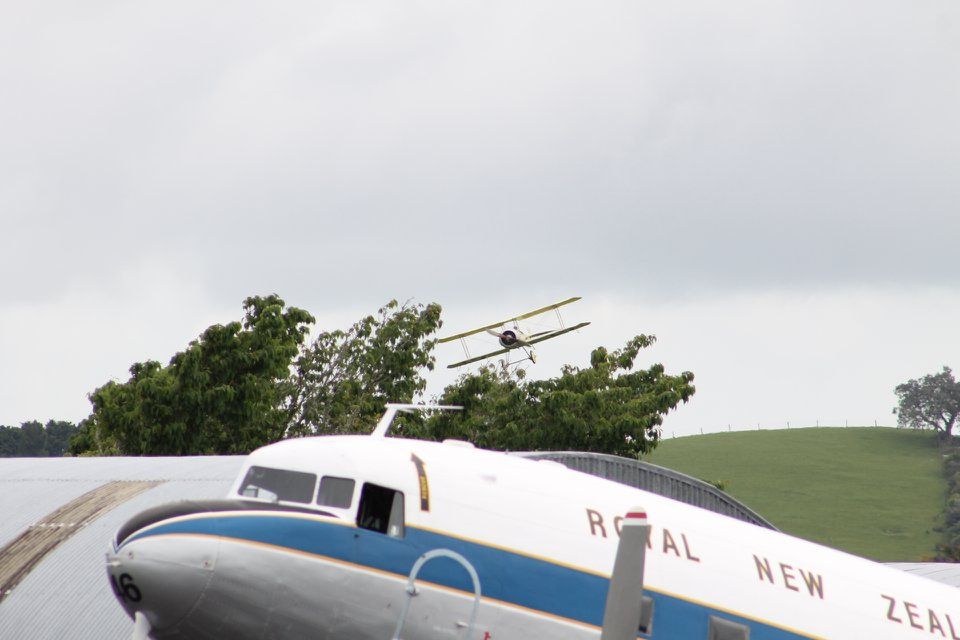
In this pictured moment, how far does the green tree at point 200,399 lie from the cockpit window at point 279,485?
3957 centimetres

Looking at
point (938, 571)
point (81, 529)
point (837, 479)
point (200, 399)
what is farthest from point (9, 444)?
point (81, 529)

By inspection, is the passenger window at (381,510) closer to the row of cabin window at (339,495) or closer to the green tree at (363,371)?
the row of cabin window at (339,495)

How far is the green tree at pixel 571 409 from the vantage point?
62.9 metres

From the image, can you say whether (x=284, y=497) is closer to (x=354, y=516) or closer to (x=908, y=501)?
(x=354, y=516)

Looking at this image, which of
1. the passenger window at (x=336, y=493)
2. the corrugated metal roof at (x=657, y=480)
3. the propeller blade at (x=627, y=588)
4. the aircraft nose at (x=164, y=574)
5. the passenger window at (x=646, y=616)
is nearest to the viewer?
the aircraft nose at (x=164, y=574)

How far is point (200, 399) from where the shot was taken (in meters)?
56.0

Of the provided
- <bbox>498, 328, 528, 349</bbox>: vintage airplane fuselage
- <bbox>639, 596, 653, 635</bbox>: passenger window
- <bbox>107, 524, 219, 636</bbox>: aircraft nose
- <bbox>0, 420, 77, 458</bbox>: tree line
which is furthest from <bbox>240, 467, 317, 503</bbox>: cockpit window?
<bbox>0, 420, 77, 458</bbox>: tree line

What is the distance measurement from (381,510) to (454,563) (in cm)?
117

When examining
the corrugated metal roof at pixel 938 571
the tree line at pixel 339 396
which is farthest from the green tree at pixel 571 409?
the corrugated metal roof at pixel 938 571

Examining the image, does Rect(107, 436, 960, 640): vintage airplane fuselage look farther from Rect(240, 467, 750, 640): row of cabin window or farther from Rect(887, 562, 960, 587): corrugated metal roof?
Rect(887, 562, 960, 587): corrugated metal roof

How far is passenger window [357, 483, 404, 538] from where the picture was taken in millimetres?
16344

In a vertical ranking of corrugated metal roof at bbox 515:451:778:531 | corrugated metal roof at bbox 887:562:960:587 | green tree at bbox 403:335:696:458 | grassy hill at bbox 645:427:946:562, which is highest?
grassy hill at bbox 645:427:946:562

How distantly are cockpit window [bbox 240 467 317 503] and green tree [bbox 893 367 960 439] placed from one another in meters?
184

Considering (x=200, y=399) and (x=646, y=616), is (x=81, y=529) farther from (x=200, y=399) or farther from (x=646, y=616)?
(x=200, y=399)
